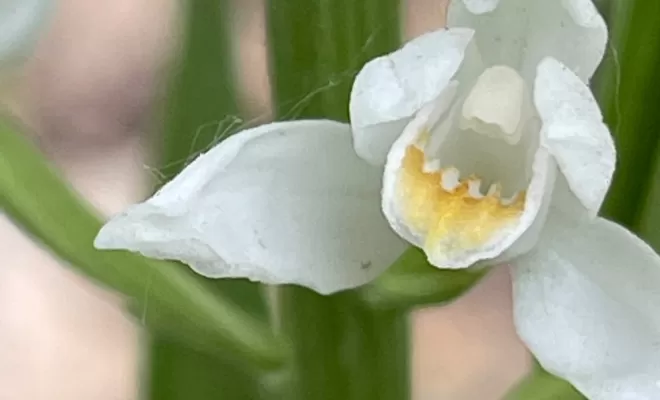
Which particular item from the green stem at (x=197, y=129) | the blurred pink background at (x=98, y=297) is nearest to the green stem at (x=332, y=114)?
the green stem at (x=197, y=129)

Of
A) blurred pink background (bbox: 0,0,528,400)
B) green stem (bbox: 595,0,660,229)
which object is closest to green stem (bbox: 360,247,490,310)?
green stem (bbox: 595,0,660,229)

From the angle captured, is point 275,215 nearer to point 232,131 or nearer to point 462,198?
point 462,198

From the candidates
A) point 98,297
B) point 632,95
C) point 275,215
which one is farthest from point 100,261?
point 98,297

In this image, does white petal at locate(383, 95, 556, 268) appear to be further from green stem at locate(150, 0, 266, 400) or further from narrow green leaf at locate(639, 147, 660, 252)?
green stem at locate(150, 0, 266, 400)

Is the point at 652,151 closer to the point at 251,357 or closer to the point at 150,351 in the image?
the point at 251,357

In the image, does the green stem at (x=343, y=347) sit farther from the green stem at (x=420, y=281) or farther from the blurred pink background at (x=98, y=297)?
the blurred pink background at (x=98, y=297)

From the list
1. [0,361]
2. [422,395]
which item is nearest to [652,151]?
[422,395]
